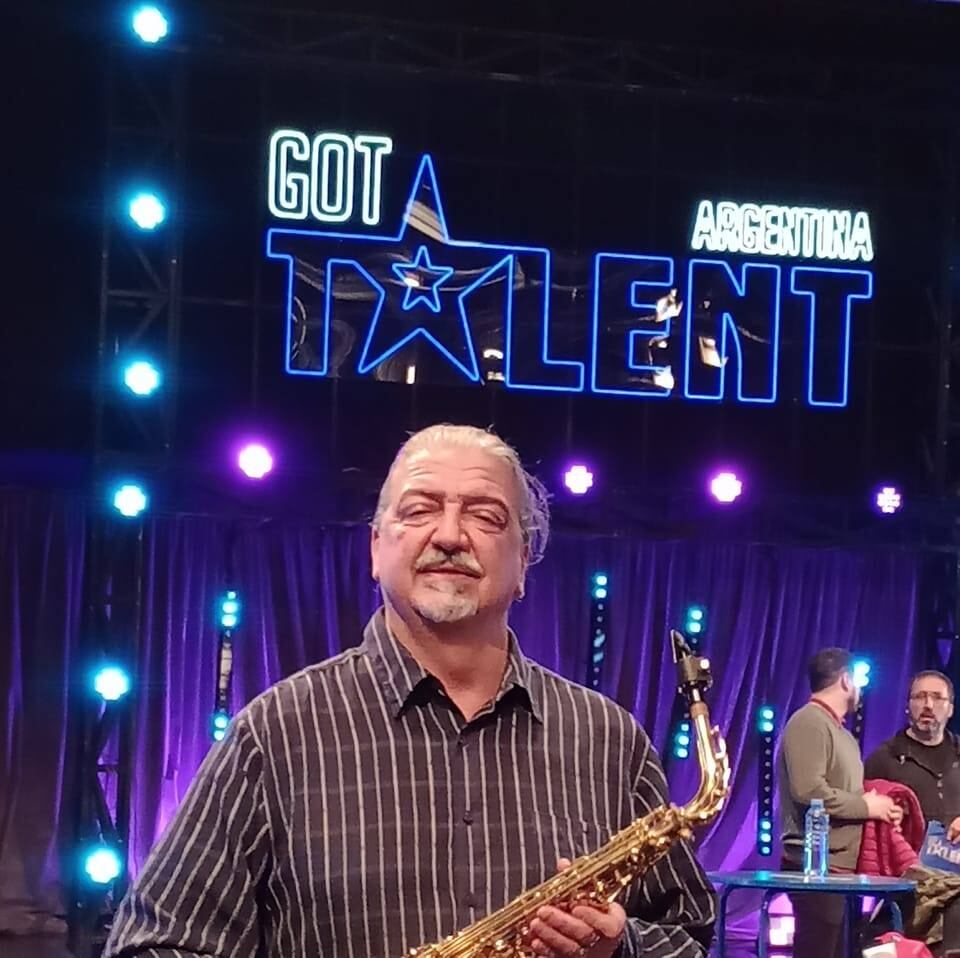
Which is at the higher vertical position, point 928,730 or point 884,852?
point 928,730

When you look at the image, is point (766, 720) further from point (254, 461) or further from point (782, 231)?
point (254, 461)

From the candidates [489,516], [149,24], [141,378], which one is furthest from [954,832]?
[149,24]

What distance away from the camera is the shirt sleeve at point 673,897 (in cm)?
246

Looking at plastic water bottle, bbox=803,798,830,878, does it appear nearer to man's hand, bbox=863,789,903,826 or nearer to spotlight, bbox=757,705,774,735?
man's hand, bbox=863,789,903,826

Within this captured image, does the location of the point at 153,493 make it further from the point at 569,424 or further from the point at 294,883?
the point at 294,883

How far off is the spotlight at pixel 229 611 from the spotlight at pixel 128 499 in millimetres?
1057

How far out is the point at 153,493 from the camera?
880 centimetres

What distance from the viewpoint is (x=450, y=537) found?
7.82 feet

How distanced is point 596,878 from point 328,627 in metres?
7.48

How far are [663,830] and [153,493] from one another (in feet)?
21.9

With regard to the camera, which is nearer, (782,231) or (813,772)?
(813,772)

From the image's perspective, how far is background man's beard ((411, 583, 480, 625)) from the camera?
2.36 meters

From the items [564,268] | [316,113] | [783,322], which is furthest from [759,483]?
[316,113]

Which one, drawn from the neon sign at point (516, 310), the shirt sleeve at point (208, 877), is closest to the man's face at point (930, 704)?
the neon sign at point (516, 310)
